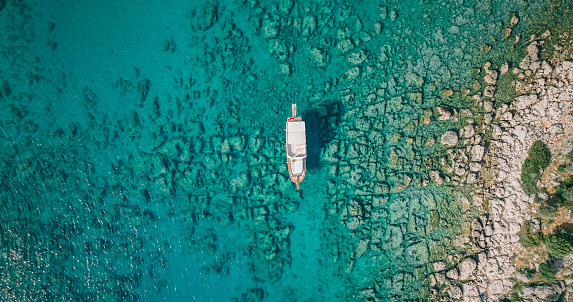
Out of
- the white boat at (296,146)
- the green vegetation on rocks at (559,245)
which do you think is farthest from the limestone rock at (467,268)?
the white boat at (296,146)

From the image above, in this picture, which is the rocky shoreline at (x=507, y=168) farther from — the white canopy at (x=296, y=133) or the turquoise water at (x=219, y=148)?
the white canopy at (x=296, y=133)

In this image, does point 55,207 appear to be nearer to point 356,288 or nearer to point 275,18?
point 275,18

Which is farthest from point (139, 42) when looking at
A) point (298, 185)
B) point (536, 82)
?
point (536, 82)

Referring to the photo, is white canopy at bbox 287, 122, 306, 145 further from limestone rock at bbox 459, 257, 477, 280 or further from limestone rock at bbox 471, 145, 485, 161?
limestone rock at bbox 459, 257, 477, 280

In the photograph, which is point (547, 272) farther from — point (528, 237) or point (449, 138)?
point (449, 138)

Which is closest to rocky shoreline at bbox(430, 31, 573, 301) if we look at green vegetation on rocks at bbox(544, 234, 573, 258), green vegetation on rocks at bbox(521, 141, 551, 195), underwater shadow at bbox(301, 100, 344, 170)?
green vegetation on rocks at bbox(521, 141, 551, 195)

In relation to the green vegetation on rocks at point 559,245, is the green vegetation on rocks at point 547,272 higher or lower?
lower

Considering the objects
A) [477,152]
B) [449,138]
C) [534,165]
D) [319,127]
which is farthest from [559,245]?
[319,127]
